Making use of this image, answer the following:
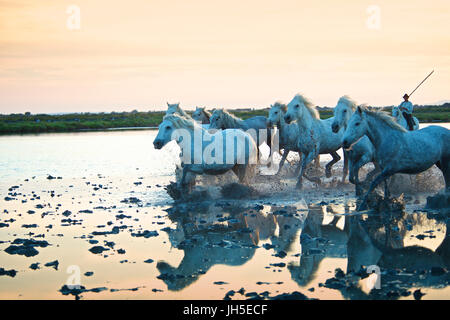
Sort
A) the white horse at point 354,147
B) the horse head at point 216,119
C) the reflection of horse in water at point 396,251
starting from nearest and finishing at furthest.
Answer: the reflection of horse in water at point 396,251 < the white horse at point 354,147 < the horse head at point 216,119

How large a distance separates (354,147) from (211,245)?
597cm

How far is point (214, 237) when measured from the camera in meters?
10.3

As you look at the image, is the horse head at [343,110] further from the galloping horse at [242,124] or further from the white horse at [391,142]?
the galloping horse at [242,124]

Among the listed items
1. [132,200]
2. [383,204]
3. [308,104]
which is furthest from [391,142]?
[132,200]

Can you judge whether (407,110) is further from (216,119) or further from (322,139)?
(216,119)

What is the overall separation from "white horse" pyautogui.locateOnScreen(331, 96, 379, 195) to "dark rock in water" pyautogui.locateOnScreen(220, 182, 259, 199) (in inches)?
101

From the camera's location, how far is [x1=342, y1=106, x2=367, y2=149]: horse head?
38.4 feet

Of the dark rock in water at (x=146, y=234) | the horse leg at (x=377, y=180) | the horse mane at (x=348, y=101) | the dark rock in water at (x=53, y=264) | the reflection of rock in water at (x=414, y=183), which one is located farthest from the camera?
the reflection of rock in water at (x=414, y=183)

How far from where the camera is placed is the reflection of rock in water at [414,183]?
48.9 ft

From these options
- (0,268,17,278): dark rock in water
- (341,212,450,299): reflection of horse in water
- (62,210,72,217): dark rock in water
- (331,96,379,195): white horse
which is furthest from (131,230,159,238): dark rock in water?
(331,96,379,195): white horse

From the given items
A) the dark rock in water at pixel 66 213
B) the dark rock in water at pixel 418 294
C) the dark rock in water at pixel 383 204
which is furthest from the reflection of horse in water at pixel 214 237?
the dark rock in water at pixel 418 294
